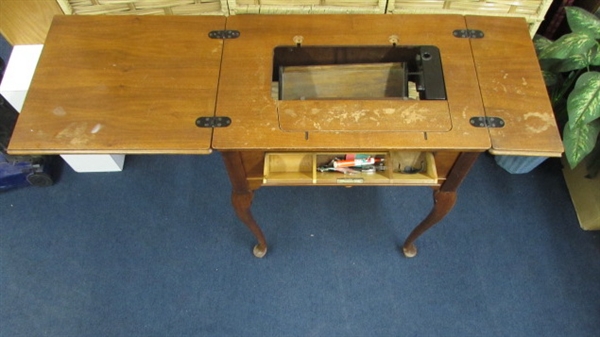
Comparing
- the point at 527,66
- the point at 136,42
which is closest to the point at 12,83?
the point at 136,42

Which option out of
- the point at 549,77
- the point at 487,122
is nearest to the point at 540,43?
the point at 549,77

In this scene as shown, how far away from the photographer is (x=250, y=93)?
3.33ft

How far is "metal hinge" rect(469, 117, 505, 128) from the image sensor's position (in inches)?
37.7

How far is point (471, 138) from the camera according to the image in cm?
94

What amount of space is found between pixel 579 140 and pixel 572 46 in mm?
294

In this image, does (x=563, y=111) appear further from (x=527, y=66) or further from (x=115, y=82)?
(x=115, y=82)

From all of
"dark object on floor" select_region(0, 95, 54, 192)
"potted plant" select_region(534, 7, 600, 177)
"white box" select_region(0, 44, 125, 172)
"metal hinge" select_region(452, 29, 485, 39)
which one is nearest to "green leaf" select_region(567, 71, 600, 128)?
"potted plant" select_region(534, 7, 600, 177)

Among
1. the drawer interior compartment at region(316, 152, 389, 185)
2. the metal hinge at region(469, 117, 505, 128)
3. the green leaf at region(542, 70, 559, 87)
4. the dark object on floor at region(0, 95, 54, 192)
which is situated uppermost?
the green leaf at region(542, 70, 559, 87)

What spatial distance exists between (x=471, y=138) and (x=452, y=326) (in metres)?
0.84

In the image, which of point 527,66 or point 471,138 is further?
point 527,66

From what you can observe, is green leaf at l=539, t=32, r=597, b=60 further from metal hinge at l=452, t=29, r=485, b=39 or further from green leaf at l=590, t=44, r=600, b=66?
metal hinge at l=452, t=29, r=485, b=39

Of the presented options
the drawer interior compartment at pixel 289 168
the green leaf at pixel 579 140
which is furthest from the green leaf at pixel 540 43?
the drawer interior compartment at pixel 289 168

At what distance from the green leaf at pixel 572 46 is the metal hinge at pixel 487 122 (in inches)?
16.3

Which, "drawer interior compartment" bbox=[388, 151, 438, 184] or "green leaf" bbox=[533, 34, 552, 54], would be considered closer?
"drawer interior compartment" bbox=[388, 151, 438, 184]
